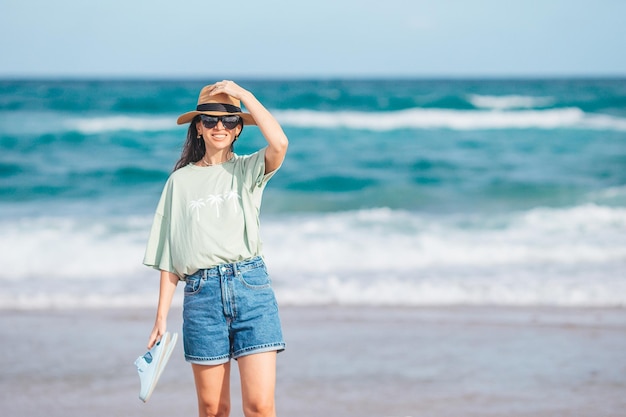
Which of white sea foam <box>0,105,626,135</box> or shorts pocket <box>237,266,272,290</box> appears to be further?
white sea foam <box>0,105,626,135</box>

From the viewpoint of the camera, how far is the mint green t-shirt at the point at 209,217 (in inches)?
Answer: 123

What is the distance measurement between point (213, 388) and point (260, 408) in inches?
9.0

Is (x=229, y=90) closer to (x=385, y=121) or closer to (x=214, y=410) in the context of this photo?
(x=214, y=410)

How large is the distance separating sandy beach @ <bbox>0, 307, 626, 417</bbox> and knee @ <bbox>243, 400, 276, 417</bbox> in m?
1.54

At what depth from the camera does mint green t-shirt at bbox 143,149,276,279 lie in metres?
3.13

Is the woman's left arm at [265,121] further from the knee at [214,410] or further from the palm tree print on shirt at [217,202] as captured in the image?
the knee at [214,410]

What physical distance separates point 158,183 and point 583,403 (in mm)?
12203

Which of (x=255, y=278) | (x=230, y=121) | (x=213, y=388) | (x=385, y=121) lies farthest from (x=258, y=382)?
(x=385, y=121)

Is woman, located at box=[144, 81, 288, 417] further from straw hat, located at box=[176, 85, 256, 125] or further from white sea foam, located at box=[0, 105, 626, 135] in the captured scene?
white sea foam, located at box=[0, 105, 626, 135]

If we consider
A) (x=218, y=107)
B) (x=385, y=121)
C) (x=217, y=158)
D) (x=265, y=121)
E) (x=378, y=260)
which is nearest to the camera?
(x=265, y=121)

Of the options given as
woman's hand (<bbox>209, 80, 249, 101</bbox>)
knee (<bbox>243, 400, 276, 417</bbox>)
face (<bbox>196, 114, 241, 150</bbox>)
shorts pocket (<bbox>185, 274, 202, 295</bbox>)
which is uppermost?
woman's hand (<bbox>209, 80, 249, 101</bbox>)

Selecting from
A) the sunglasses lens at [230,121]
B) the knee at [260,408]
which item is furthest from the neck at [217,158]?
the knee at [260,408]

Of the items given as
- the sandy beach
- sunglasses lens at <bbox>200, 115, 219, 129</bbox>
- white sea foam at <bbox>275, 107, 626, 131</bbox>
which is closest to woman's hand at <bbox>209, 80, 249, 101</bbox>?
sunglasses lens at <bbox>200, 115, 219, 129</bbox>

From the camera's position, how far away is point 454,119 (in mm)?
30141
